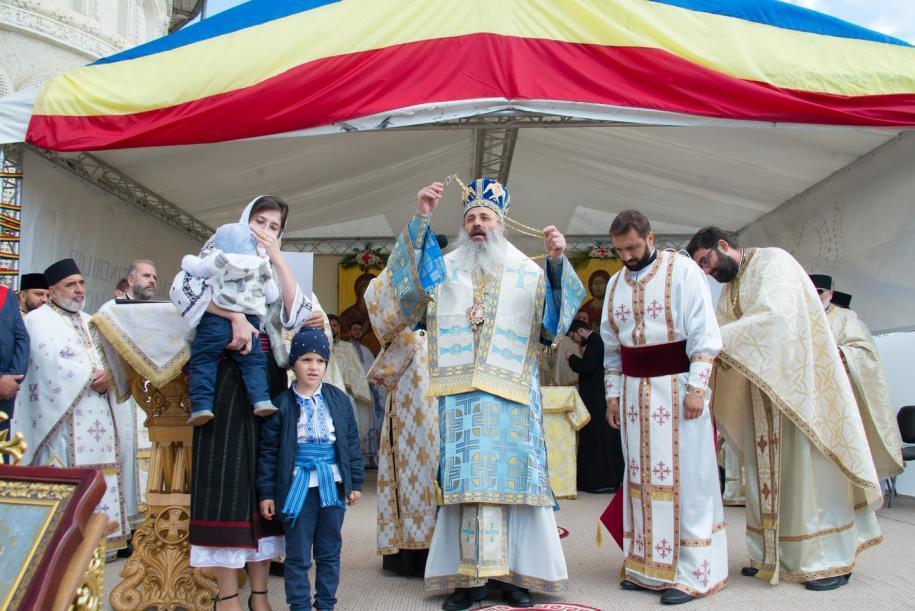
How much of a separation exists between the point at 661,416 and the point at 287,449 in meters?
1.77

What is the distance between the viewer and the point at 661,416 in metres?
3.78

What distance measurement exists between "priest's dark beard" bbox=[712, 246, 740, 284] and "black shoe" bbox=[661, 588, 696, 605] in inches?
67.3

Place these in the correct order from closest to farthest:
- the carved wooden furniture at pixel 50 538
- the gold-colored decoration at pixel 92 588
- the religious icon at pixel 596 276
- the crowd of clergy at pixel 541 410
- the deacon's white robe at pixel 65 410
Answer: the carved wooden furniture at pixel 50 538 → the gold-colored decoration at pixel 92 588 → the crowd of clergy at pixel 541 410 → the deacon's white robe at pixel 65 410 → the religious icon at pixel 596 276

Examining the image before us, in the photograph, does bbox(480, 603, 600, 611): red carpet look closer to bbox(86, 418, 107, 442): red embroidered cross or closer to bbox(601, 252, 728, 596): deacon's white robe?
bbox(601, 252, 728, 596): deacon's white robe

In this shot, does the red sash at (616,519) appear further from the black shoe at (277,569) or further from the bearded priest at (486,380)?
the black shoe at (277,569)

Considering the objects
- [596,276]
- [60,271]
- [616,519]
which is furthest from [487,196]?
[596,276]

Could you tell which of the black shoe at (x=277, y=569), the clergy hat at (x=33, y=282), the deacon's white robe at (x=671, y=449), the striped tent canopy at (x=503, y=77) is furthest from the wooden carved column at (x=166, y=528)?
the striped tent canopy at (x=503, y=77)

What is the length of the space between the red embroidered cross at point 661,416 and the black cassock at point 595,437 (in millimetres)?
4274

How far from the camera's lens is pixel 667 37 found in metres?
5.59

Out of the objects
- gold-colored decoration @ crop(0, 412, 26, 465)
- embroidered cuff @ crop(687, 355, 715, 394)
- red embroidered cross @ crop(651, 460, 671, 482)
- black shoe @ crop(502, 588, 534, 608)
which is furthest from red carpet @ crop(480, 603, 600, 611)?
gold-colored decoration @ crop(0, 412, 26, 465)

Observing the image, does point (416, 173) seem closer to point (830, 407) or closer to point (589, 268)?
point (589, 268)

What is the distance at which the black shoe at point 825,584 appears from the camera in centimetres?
389

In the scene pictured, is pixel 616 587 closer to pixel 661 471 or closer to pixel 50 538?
pixel 661 471

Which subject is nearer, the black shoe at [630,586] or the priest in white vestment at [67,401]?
the black shoe at [630,586]
